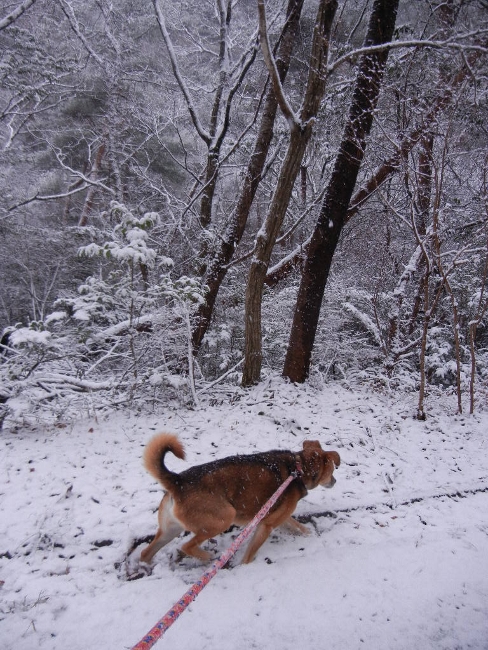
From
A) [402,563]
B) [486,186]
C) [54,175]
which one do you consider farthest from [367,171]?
[54,175]

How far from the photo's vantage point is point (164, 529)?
8.34 feet

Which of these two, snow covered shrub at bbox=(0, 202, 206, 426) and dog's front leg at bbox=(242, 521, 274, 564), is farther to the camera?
snow covered shrub at bbox=(0, 202, 206, 426)

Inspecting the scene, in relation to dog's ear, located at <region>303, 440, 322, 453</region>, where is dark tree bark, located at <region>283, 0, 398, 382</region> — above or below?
above

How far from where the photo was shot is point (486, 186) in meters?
5.64

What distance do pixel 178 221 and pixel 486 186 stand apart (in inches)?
244

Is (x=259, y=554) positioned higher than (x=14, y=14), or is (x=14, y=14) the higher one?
(x=14, y=14)

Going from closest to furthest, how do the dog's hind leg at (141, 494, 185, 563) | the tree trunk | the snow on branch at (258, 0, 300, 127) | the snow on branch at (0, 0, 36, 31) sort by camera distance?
the dog's hind leg at (141, 494, 185, 563) < the snow on branch at (258, 0, 300, 127) < the tree trunk < the snow on branch at (0, 0, 36, 31)

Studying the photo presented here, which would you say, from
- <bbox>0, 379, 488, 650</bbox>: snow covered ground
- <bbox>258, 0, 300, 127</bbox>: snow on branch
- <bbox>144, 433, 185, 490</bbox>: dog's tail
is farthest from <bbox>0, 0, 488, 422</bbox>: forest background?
<bbox>144, 433, 185, 490</bbox>: dog's tail

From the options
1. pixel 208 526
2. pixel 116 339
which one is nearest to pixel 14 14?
pixel 116 339

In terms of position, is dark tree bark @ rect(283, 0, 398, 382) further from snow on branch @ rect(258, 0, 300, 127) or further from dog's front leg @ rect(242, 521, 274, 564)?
dog's front leg @ rect(242, 521, 274, 564)

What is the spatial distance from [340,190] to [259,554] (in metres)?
5.88

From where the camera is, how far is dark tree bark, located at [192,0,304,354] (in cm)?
713

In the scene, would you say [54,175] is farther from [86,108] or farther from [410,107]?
[410,107]

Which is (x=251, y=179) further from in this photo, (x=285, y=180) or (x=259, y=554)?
(x=259, y=554)
